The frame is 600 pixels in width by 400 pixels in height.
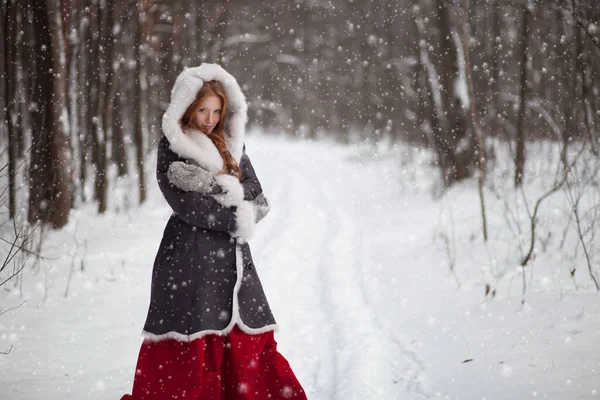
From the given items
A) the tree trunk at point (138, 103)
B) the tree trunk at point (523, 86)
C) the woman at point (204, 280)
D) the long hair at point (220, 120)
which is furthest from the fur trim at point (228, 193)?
the tree trunk at point (138, 103)

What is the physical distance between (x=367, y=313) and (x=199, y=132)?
278 centimetres

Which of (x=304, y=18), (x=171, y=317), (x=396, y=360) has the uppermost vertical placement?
(x=304, y=18)

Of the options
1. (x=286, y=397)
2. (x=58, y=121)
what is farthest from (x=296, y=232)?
(x=286, y=397)

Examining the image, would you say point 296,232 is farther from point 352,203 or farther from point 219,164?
point 219,164

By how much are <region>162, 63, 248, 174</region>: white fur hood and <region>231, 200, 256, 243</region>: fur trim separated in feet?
0.86

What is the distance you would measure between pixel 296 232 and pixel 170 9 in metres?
7.01

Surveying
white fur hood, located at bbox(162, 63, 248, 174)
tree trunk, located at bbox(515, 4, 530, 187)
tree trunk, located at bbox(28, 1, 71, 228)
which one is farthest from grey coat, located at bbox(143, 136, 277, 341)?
tree trunk, located at bbox(515, 4, 530, 187)

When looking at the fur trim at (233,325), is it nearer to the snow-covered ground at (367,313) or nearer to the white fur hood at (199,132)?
the white fur hood at (199,132)

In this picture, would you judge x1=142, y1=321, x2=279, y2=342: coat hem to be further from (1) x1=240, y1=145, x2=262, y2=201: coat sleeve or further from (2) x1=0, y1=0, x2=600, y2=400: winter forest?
(2) x1=0, y1=0, x2=600, y2=400: winter forest

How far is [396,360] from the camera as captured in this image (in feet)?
12.4

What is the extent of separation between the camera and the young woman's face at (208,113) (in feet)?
9.16

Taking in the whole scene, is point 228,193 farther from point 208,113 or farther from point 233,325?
point 233,325

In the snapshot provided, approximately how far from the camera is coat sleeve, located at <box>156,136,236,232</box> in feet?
8.57

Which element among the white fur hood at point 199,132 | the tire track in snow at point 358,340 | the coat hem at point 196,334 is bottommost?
the tire track in snow at point 358,340
